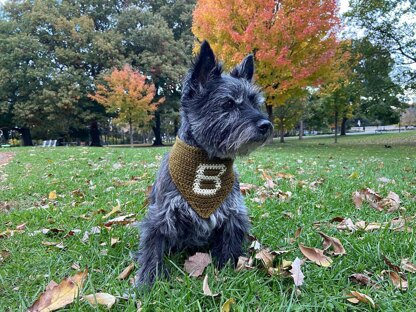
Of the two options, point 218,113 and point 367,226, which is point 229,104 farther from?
point 367,226

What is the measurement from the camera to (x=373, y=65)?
2098 cm

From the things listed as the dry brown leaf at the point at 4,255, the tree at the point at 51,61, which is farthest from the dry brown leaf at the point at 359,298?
the tree at the point at 51,61

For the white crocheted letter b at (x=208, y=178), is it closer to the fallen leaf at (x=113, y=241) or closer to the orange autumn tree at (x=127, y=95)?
the fallen leaf at (x=113, y=241)

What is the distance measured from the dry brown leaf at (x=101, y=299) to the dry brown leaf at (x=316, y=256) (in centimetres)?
145

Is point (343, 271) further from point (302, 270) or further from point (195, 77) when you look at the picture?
point (195, 77)

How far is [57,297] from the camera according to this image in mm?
1988

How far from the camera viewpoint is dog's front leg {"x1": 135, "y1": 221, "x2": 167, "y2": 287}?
228 cm

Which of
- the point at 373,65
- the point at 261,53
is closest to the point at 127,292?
the point at 261,53

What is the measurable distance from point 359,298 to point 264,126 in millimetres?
1315

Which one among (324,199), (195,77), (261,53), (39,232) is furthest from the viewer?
(261,53)

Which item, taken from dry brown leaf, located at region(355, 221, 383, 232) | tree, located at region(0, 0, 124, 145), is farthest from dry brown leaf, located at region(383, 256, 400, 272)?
tree, located at region(0, 0, 124, 145)

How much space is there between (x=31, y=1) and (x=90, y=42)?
9.08 metres

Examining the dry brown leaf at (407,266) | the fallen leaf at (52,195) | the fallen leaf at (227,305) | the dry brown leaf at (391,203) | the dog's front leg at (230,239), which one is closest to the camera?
the fallen leaf at (227,305)

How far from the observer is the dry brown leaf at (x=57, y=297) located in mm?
1922
